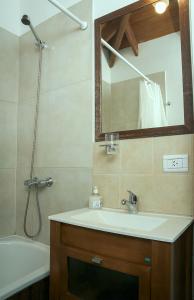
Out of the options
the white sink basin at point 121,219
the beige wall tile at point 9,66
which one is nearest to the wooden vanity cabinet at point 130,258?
the white sink basin at point 121,219

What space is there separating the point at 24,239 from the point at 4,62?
1.51 m

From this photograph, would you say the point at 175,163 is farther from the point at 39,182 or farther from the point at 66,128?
the point at 39,182

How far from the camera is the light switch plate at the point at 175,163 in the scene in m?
1.24

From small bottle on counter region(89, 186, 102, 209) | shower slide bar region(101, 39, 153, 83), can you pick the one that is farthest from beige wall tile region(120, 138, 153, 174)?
shower slide bar region(101, 39, 153, 83)

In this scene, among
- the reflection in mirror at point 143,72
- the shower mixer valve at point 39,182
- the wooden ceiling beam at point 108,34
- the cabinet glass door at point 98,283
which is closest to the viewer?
the cabinet glass door at point 98,283

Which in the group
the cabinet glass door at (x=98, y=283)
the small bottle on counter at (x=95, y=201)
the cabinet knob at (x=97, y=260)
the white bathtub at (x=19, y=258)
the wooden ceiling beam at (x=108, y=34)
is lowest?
the white bathtub at (x=19, y=258)

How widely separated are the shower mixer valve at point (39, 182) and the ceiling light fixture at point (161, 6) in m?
1.33

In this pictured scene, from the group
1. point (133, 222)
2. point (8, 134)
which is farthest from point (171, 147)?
point (8, 134)

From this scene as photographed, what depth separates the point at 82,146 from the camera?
165cm

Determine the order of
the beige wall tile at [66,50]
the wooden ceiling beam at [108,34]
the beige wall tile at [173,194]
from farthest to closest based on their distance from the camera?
the beige wall tile at [66,50] < the wooden ceiling beam at [108,34] < the beige wall tile at [173,194]

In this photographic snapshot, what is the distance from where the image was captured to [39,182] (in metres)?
1.83

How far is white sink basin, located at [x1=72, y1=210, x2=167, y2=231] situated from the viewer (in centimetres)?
124

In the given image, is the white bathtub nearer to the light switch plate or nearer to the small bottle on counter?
the small bottle on counter

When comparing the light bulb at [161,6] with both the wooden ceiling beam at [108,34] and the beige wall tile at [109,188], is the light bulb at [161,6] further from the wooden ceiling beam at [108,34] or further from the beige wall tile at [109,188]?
the beige wall tile at [109,188]
